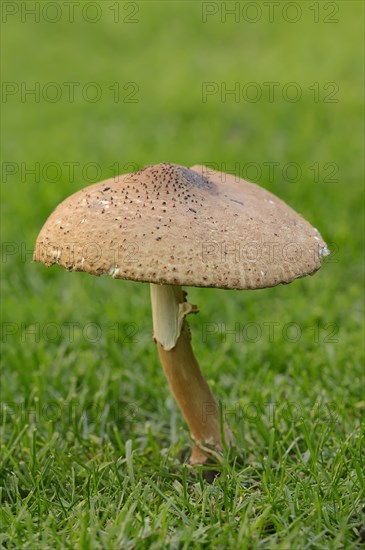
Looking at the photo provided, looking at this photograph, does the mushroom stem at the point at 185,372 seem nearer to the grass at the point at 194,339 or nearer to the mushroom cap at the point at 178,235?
the grass at the point at 194,339

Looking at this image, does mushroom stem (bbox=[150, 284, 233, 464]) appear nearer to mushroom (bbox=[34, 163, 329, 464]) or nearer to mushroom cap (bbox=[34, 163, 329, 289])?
mushroom (bbox=[34, 163, 329, 464])

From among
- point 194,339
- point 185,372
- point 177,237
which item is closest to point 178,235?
point 177,237

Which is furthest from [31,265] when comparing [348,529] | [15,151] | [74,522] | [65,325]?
[348,529]

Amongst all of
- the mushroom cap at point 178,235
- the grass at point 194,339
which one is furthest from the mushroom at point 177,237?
the grass at point 194,339

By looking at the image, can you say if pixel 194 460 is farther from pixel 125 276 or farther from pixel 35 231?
pixel 35 231

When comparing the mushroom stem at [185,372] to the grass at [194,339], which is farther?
the mushroom stem at [185,372]

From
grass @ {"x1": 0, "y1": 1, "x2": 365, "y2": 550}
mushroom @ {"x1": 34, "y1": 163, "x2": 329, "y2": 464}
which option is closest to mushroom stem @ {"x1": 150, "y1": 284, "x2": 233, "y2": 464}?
mushroom @ {"x1": 34, "y1": 163, "x2": 329, "y2": 464}

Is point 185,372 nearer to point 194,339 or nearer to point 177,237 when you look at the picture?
point 177,237
